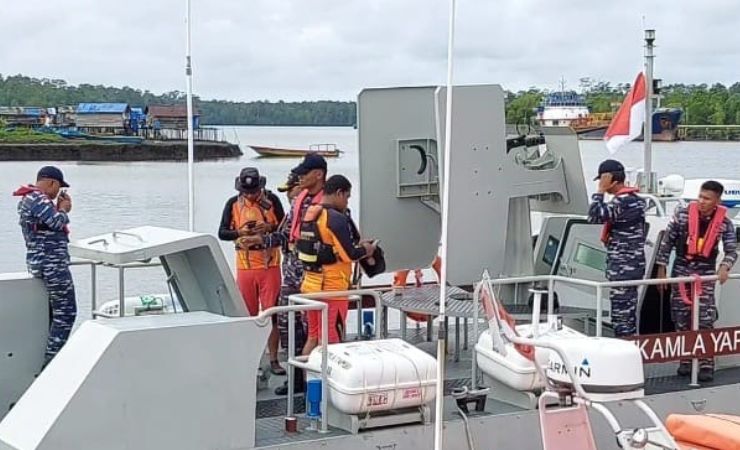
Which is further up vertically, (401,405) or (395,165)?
(395,165)

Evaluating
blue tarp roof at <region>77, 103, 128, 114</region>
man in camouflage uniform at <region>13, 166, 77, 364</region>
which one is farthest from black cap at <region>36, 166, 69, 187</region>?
blue tarp roof at <region>77, 103, 128, 114</region>

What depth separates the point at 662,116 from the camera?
9359mm

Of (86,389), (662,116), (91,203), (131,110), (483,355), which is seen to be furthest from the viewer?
(131,110)

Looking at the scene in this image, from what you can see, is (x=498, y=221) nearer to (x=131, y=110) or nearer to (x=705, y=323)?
(x=705, y=323)

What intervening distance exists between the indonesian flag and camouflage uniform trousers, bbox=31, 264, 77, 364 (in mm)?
4219

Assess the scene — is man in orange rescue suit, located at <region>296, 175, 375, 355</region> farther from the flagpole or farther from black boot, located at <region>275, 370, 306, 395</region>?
the flagpole

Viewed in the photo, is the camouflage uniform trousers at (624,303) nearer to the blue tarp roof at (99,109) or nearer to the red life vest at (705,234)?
the red life vest at (705,234)

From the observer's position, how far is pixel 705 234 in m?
6.89

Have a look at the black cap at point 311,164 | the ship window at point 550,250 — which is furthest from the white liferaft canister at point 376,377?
the ship window at point 550,250

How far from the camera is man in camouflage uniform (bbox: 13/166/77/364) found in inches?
253

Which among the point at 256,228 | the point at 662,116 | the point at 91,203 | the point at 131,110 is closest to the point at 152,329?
the point at 256,228

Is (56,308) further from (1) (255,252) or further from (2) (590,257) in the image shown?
(2) (590,257)

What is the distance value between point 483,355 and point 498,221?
1.06 metres

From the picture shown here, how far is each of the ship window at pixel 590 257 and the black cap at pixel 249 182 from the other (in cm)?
223
